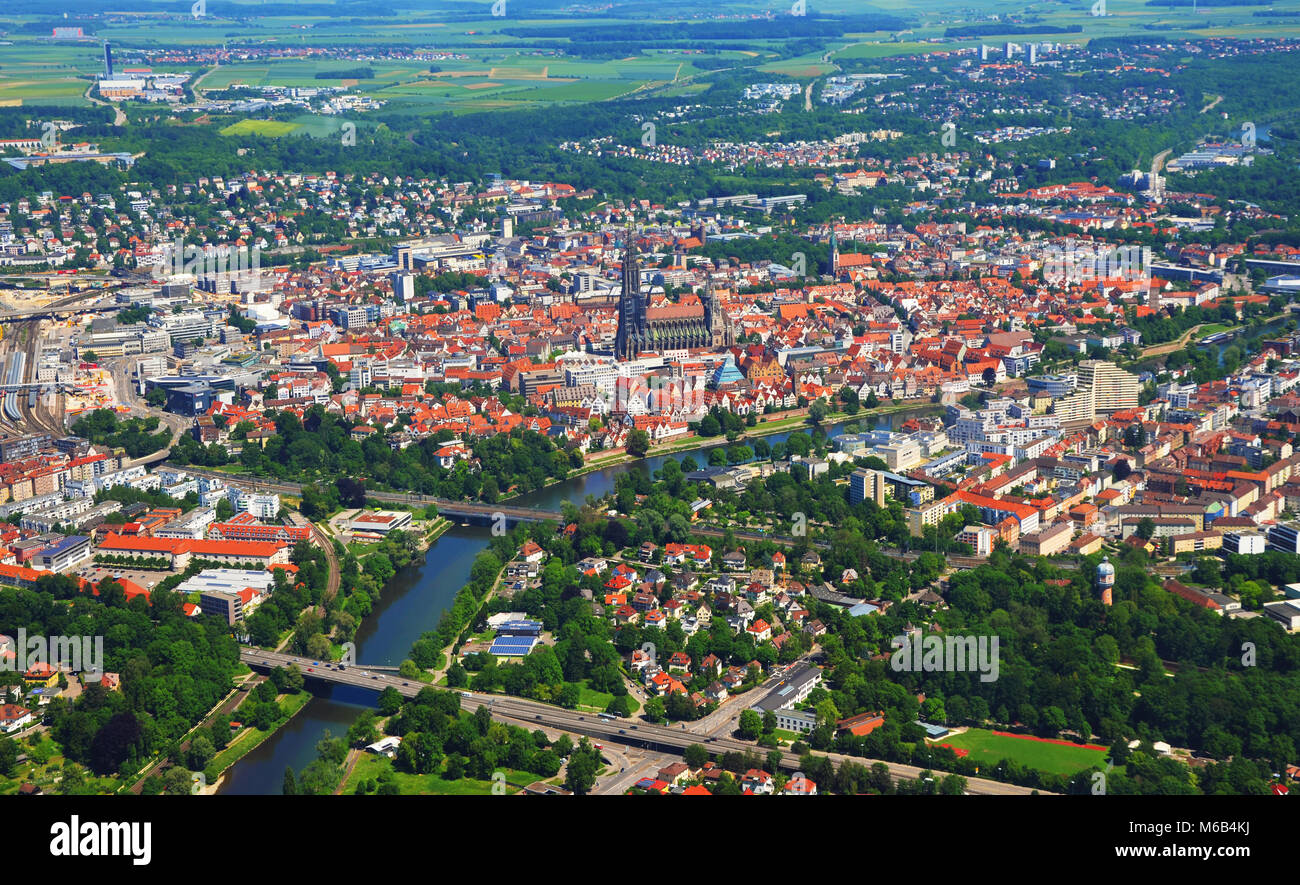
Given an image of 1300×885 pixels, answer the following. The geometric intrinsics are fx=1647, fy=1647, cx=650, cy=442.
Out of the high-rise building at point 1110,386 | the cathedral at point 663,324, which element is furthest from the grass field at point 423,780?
the cathedral at point 663,324

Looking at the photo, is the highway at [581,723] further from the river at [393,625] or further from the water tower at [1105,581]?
the water tower at [1105,581]

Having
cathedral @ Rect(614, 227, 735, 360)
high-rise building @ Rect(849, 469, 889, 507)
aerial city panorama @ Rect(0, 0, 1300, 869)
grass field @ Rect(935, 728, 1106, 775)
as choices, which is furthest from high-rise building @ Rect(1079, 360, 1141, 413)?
grass field @ Rect(935, 728, 1106, 775)

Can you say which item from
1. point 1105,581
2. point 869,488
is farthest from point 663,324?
point 1105,581

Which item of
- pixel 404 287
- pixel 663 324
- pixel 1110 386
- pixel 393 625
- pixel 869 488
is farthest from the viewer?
pixel 404 287

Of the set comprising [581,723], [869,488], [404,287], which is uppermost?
[404,287]

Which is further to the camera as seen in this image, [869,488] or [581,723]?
[869,488]

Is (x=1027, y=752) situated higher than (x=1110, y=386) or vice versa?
(x=1110, y=386)

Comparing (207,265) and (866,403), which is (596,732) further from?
(207,265)

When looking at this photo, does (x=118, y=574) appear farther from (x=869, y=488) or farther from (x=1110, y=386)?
(x=1110, y=386)
